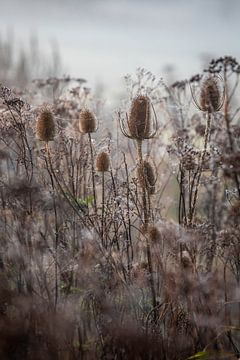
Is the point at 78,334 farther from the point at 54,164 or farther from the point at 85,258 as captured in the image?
the point at 54,164

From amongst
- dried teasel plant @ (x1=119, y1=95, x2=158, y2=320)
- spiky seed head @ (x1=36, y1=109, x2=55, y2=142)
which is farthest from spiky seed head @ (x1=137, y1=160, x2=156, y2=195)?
spiky seed head @ (x1=36, y1=109, x2=55, y2=142)

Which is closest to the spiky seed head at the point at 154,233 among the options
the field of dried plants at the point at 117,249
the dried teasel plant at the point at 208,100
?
the field of dried plants at the point at 117,249

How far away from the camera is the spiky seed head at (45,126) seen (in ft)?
9.86

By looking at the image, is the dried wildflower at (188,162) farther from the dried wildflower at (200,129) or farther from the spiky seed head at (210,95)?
the dried wildflower at (200,129)

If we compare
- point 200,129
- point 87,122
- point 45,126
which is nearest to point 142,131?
point 87,122

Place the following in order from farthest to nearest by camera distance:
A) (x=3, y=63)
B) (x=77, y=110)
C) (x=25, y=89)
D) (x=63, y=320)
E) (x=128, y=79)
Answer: (x=3, y=63) < (x=25, y=89) < (x=77, y=110) < (x=128, y=79) < (x=63, y=320)

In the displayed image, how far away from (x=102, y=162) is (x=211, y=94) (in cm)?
64

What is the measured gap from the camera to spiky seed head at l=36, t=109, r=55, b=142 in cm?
300

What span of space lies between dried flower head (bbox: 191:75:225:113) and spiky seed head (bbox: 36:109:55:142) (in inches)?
28.1

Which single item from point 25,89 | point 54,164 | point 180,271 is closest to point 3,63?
point 25,89

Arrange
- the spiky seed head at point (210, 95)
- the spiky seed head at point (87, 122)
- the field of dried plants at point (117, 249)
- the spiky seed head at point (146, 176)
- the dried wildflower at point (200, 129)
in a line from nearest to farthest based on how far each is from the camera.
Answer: the field of dried plants at point (117, 249), the spiky seed head at point (210, 95), the spiky seed head at point (146, 176), the spiky seed head at point (87, 122), the dried wildflower at point (200, 129)

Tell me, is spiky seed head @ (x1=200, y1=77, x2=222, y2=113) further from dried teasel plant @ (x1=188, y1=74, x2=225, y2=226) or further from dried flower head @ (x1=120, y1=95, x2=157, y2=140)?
dried flower head @ (x1=120, y1=95, x2=157, y2=140)

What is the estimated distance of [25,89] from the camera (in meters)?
4.22

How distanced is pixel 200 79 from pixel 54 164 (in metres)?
0.93
